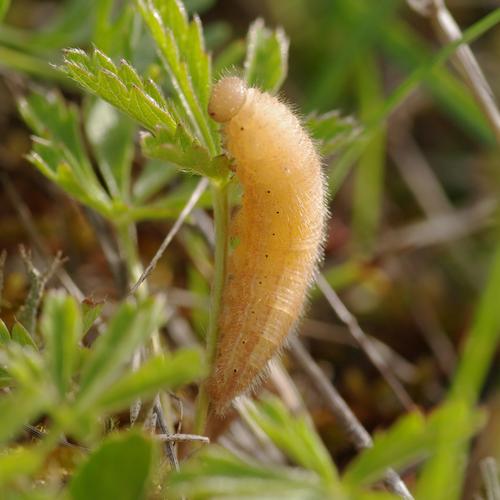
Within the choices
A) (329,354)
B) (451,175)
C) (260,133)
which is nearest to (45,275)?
(260,133)

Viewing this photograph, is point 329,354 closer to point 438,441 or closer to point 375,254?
point 375,254

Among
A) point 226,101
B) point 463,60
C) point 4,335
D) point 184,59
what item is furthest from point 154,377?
point 463,60

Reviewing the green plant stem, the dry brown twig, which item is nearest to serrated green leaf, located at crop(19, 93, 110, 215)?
the green plant stem

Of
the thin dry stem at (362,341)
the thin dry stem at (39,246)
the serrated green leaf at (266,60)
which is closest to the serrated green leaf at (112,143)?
the thin dry stem at (39,246)

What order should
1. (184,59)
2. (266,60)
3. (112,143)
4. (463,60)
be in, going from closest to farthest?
(184,59) → (266,60) → (112,143) → (463,60)

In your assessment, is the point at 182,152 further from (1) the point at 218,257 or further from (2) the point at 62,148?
(2) the point at 62,148

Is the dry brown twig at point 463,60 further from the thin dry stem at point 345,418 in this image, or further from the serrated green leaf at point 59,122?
the serrated green leaf at point 59,122

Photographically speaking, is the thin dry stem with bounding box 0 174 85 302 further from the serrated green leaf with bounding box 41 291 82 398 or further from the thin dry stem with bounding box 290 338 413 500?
the serrated green leaf with bounding box 41 291 82 398
